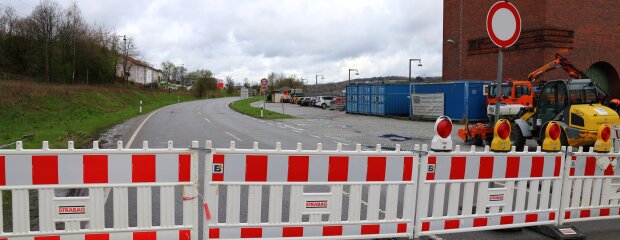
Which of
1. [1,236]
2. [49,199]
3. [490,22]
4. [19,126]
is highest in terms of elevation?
[490,22]

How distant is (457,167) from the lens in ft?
15.2

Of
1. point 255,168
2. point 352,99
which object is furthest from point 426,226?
point 352,99

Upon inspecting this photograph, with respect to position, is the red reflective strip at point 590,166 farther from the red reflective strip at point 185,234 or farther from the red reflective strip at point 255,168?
the red reflective strip at point 185,234

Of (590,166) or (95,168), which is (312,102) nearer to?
(590,166)

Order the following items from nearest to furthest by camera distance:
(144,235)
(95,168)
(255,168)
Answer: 1. (95,168)
2. (144,235)
3. (255,168)

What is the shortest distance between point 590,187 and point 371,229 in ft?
9.73

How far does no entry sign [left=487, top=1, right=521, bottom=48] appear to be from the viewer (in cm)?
570

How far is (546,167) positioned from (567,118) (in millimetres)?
7954

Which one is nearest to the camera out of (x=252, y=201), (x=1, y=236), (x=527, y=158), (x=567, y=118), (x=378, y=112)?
(x=1, y=236)

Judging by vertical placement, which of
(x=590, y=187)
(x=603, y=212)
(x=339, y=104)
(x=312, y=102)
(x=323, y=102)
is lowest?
(x=312, y=102)

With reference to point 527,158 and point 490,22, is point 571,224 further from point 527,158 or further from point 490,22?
point 490,22

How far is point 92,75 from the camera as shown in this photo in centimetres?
6191

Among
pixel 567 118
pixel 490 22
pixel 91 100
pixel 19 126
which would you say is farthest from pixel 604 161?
pixel 91 100

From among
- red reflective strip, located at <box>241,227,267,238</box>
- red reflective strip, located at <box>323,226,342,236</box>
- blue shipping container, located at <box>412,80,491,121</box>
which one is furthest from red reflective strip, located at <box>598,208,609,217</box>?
blue shipping container, located at <box>412,80,491,121</box>
